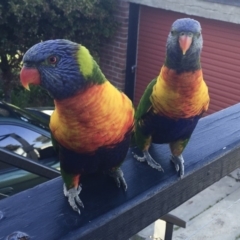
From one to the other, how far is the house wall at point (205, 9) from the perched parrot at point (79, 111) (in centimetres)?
344

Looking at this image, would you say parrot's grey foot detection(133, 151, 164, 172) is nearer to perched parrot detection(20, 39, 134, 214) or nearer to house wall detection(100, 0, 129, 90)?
perched parrot detection(20, 39, 134, 214)

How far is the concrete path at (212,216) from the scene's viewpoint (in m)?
3.31

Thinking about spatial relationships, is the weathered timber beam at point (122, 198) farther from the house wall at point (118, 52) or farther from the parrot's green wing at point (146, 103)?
the house wall at point (118, 52)

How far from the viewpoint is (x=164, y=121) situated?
119cm

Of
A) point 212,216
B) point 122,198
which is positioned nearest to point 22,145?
point 212,216

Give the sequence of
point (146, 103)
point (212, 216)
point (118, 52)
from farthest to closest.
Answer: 1. point (118, 52)
2. point (212, 216)
3. point (146, 103)

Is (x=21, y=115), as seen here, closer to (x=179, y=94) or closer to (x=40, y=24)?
(x=40, y=24)

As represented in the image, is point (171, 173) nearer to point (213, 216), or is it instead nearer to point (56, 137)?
point (56, 137)

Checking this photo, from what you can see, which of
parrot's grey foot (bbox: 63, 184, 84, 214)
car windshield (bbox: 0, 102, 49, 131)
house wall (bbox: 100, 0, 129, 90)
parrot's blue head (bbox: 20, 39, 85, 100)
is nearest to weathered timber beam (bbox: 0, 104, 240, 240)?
parrot's grey foot (bbox: 63, 184, 84, 214)

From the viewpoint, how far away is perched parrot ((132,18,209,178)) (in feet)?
3.59

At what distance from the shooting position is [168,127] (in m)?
1.20

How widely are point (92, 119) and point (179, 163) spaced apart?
34 centimetres

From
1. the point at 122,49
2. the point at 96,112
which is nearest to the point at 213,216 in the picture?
the point at 122,49

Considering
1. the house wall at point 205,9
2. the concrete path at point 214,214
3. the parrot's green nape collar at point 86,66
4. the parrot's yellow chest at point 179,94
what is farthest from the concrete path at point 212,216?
the parrot's green nape collar at point 86,66
